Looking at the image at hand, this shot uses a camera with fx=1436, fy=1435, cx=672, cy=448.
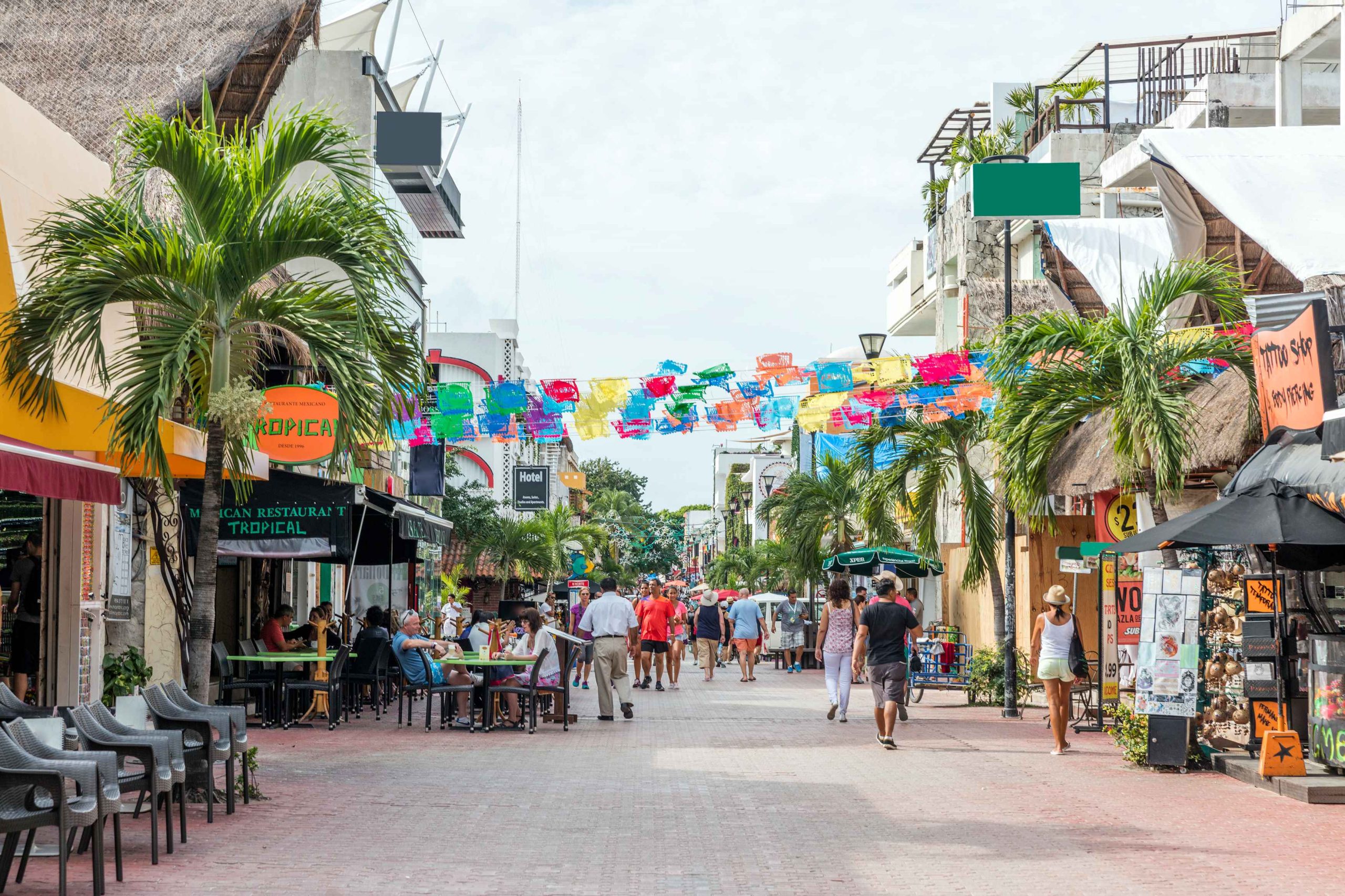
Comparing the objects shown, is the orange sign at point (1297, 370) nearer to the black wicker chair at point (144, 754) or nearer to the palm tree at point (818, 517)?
the black wicker chair at point (144, 754)

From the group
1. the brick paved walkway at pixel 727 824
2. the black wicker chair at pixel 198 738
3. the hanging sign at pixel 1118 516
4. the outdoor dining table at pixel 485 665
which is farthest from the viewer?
the hanging sign at pixel 1118 516

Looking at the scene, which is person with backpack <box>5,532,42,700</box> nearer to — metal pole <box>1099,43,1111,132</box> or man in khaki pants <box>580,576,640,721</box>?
man in khaki pants <box>580,576,640,721</box>

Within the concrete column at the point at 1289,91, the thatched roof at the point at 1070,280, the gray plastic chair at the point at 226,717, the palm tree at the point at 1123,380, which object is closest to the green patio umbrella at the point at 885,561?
the thatched roof at the point at 1070,280

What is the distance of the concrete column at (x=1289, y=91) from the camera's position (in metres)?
28.4

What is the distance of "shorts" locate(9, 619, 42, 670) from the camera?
13.2 metres

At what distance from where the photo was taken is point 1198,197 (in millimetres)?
19500

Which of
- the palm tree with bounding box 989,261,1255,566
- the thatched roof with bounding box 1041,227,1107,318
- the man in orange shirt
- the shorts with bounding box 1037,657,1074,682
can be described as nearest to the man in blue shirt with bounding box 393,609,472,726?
the man in orange shirt

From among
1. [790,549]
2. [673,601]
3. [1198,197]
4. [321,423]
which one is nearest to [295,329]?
[321,423]

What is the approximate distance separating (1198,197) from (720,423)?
7.56m

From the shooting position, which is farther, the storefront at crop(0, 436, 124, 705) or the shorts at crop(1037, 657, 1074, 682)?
the shorts at crop(1037, 657, 1074, 682)

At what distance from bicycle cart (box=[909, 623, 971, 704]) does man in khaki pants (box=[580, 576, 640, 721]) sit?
5232 millimetres

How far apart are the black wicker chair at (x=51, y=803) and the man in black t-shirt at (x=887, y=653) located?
9710 mm

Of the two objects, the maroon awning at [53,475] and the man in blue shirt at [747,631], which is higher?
the maroon awning at [53,475]

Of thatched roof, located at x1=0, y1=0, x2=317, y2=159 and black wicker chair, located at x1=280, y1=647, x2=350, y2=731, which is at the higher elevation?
thatched roof, located at x1=0, y1=0, x2=317, y2=159
